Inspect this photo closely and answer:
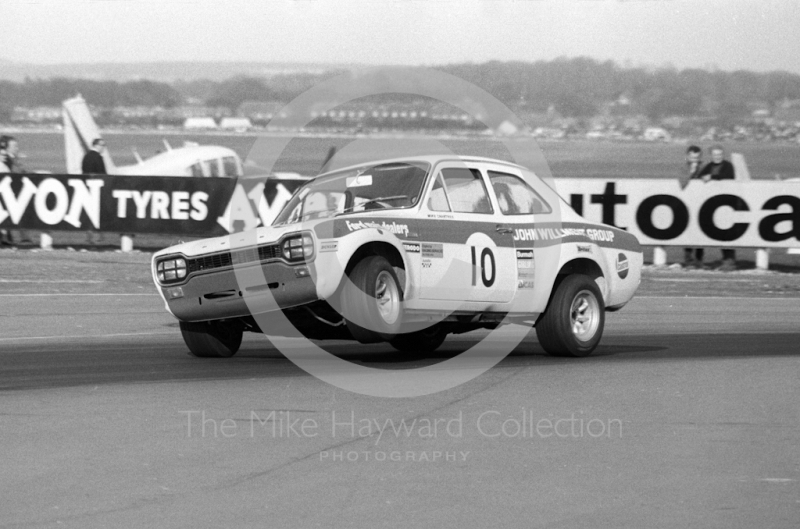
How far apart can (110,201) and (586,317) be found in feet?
42.7

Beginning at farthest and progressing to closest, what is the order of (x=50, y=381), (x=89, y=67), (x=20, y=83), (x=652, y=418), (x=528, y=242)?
(x=89, y=67), (x=20, y=83), (x=528, y=242), (x=50, y=381), (x=652, y=418)

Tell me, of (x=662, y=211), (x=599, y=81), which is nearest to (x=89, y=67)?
(x=599, y=81)

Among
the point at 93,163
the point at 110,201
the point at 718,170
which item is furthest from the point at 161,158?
the point at 718,170

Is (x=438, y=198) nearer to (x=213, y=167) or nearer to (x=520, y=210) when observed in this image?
(x=520, y=210)

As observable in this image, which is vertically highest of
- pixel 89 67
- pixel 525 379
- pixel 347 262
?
pixel 89 67

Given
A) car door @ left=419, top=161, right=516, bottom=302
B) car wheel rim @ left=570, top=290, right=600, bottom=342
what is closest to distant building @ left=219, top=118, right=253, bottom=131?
car wheel rim @ left=570, top=290, right=600, bottom=342

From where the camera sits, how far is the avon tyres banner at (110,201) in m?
20.6

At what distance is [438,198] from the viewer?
916cm

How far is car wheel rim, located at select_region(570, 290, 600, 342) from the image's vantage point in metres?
9.71

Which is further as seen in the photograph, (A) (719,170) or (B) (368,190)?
(A) (719,170)

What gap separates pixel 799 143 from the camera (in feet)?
244

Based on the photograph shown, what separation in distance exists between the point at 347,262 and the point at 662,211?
1184cm

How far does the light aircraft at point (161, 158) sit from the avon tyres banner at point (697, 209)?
9.13 meters

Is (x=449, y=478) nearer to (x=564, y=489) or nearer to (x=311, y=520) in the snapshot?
(x=564, y=489)
